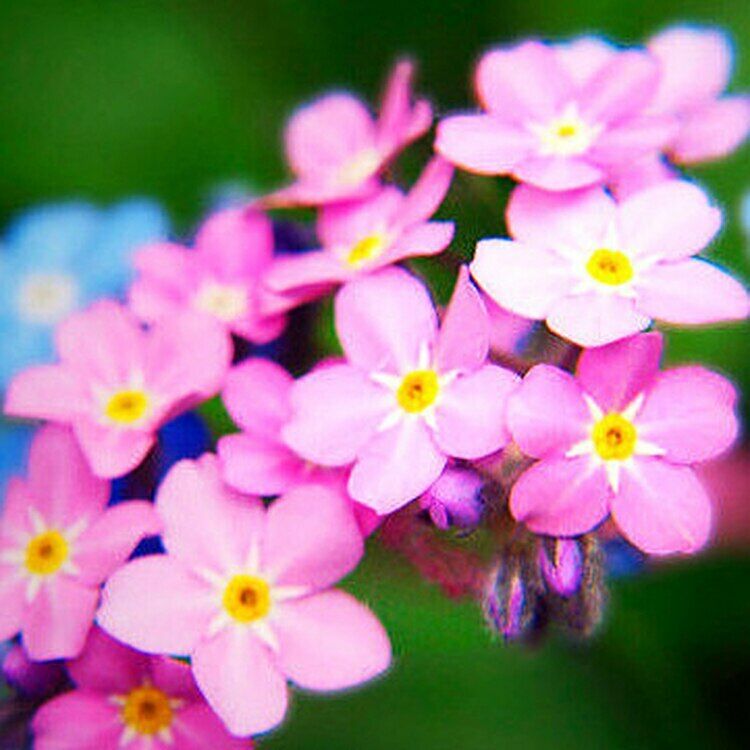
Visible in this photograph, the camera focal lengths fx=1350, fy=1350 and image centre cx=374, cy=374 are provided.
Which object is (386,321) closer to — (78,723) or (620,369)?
(620,369)

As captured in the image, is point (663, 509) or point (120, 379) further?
point (120, 379)

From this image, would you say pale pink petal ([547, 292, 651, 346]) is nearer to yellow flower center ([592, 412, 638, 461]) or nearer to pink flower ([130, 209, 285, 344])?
yellow flower center ([592, 412, 638, 461])

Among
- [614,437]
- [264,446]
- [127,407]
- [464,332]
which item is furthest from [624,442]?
[127,407]

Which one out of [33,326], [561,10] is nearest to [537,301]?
[33,326]

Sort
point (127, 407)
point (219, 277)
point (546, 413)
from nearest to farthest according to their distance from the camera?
point (546, 413), point (127, 407), point (219, 277)

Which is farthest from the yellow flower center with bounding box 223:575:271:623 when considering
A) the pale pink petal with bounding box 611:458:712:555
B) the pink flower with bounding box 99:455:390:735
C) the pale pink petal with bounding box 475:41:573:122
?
the pale pink petal with bounding box 475:41:573:122

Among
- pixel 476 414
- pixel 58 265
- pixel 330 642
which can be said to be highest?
pixel 476 414

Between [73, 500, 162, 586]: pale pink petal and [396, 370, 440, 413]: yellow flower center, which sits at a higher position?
[396, 370, 440, 413]: yellow flower center

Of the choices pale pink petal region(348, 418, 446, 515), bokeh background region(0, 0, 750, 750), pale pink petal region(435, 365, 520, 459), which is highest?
pale pink petal region(435, 365, 520, 459)
